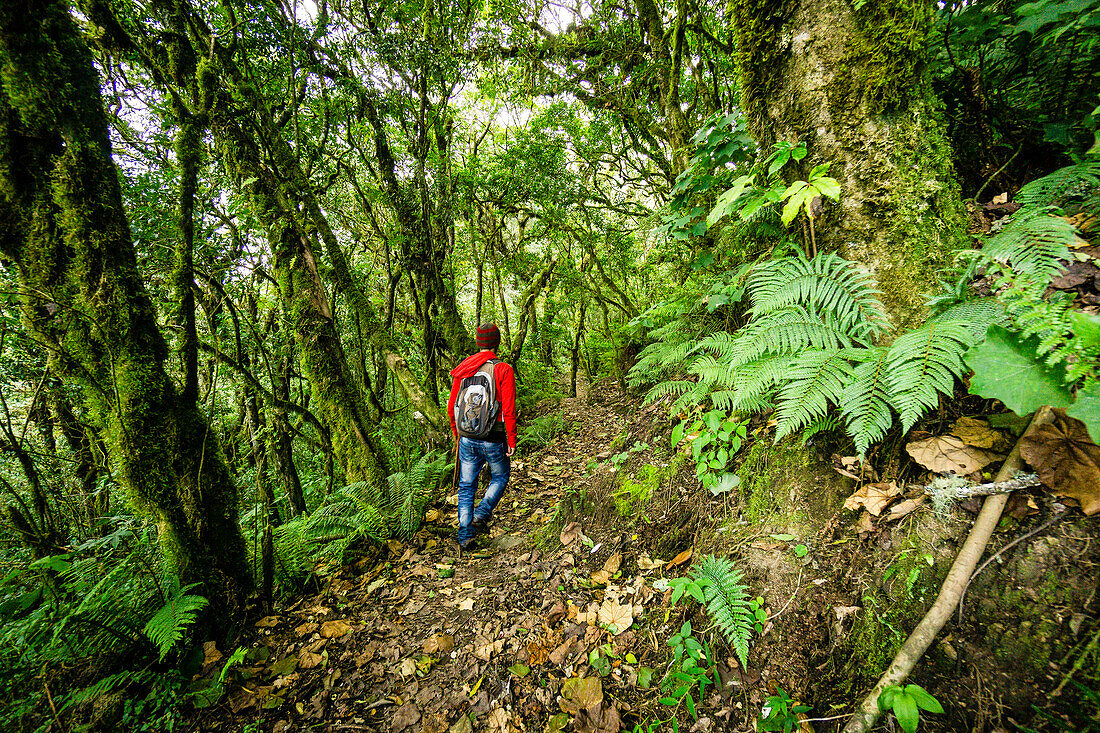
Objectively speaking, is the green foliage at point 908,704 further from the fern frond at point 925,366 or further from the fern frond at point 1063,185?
the fern frond at point 1063,185

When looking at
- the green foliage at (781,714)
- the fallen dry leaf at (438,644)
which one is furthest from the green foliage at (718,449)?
the fallen dry leaf at (438,644)

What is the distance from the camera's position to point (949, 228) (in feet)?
6.64

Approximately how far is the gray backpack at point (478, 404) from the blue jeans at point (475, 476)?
0.58 feet

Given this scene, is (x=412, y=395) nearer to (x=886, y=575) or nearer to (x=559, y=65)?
(x=886, y=575)

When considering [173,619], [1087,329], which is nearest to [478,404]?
[173,619]

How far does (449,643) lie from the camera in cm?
294

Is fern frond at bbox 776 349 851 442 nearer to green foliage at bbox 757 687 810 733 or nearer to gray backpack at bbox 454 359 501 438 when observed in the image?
green foliage at bbox 757 687 810 733

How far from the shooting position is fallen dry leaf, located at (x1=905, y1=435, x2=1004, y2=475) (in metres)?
1.60

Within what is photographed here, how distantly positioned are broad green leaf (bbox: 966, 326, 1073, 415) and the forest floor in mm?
714

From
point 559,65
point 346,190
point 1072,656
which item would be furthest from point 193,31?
point 1072,656

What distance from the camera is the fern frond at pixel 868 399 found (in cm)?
166

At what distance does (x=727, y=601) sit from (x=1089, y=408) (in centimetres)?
167

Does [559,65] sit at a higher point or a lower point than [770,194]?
higher

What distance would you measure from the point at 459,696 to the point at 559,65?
899 cm
